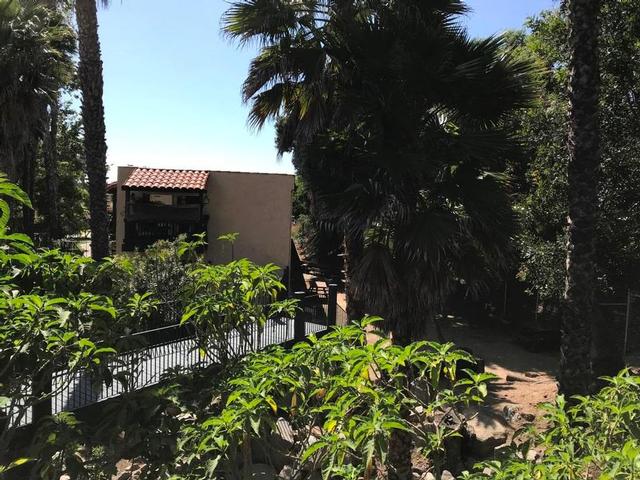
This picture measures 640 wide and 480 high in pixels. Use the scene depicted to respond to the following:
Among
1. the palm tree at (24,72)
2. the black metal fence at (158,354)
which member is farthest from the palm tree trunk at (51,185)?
the black metal fence at (158,354)

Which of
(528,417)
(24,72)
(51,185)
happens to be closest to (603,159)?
(528,417)

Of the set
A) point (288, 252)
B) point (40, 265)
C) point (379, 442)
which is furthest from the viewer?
point (288, 252)

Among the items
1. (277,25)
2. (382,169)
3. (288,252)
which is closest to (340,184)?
(382,169)

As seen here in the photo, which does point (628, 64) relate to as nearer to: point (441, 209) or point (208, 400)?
point (441, 209)

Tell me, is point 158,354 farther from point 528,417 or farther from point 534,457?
point 528,417

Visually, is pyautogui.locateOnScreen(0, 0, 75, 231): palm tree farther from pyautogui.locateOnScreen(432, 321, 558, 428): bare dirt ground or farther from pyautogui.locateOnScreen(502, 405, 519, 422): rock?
pyautogui.locateOnScreen(502, 405, 519, 422): rock

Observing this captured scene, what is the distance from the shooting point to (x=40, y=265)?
3.35m

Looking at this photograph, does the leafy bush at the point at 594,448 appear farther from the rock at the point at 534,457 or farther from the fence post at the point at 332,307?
the fence post at the point at 332,307

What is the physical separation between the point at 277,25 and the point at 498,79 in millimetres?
3832

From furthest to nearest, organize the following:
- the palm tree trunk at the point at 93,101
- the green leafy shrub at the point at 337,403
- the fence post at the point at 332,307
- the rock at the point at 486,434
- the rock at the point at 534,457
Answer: the fence post at the point at 332,307, the palm tree trunk at the point at 93,101, the rock at the point at 486,434, the rock at the point at 534,457, the green leafy shrub at the point at 337,403

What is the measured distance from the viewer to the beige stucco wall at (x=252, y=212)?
59.0ft

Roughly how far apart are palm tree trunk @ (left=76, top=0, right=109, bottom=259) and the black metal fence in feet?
14.4

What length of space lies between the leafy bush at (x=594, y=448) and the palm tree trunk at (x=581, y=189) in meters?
4.23

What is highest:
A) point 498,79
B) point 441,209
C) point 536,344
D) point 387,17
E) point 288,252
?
point 387,17
